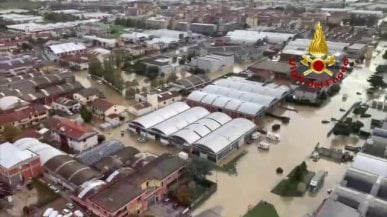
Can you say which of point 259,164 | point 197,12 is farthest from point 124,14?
point 259,164

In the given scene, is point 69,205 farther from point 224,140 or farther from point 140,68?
point 140,68

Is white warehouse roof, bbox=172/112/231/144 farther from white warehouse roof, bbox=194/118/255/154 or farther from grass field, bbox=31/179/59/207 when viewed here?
grass field, bbox=31/179/59/207

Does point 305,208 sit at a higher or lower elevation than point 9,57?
lower

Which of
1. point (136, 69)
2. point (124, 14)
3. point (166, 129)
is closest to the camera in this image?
point (166, 129)

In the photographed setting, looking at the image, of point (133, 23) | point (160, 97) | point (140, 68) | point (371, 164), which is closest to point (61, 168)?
point (160, 97)

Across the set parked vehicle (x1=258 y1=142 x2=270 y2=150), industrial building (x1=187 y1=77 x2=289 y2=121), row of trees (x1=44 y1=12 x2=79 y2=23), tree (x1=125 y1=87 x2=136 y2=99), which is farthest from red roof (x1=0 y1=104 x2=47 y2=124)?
row of trees (x1=44 y1=12 x2=79 y2=23)

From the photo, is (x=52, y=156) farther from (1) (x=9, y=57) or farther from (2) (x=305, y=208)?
(1) (x=9, y=57)
